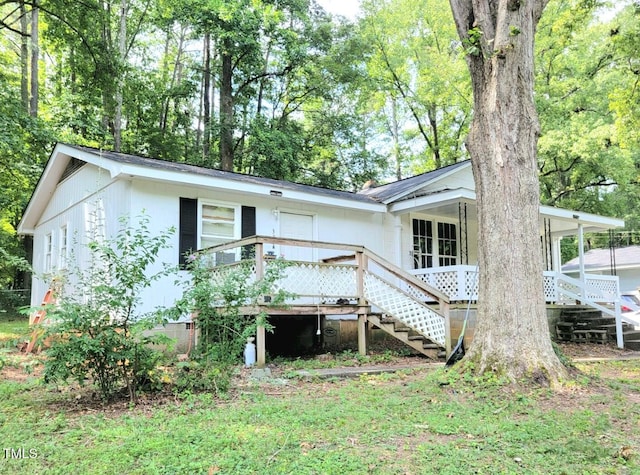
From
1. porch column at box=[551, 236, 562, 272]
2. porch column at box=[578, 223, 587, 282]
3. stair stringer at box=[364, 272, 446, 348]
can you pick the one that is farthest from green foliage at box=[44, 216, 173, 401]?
porch column at box=[551, 236, 562, 272]

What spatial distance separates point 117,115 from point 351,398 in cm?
1855

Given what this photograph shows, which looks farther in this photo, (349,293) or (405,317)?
(405,317)

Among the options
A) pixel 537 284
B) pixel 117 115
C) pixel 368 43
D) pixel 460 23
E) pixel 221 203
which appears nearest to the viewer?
pixel 537 284

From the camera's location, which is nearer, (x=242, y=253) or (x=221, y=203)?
(x=242, y=253)

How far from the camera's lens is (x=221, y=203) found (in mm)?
10156

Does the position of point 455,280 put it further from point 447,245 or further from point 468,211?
point 468,211

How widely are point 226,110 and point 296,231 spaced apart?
44.7 ft

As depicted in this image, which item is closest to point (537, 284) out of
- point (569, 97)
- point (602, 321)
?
point (602, 321)

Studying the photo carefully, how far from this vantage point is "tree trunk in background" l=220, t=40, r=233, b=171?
22.0m

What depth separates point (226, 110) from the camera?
23.0m

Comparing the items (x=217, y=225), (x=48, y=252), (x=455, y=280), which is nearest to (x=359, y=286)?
(x=217, y=225)

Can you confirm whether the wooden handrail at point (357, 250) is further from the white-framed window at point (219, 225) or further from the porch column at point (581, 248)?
the porch column at point (581, 248)

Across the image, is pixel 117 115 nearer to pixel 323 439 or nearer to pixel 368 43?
pixel 368 43

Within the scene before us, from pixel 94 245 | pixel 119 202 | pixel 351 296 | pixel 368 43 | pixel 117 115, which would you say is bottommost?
pixel 351 296
